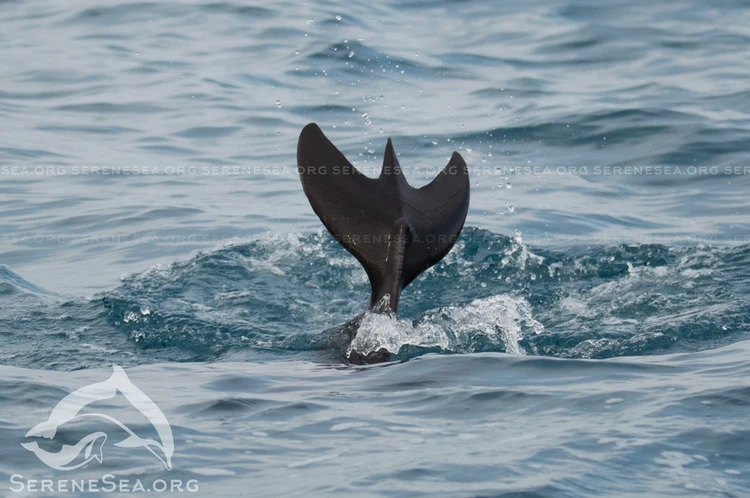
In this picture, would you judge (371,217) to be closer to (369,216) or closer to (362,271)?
(369,216)

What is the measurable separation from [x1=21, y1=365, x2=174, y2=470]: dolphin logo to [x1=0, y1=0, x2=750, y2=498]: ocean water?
0.06 metres

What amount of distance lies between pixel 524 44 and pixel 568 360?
1314cm

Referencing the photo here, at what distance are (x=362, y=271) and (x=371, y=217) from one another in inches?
113

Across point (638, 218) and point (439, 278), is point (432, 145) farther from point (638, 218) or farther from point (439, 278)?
point (439, 278)

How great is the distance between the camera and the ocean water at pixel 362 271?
486cm

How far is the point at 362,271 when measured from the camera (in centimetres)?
1002

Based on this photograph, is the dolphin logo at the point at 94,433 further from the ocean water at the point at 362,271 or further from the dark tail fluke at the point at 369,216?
the dark tail fluke at the point at 369,216

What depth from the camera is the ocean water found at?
4855 mm

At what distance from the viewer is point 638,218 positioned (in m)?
11.5

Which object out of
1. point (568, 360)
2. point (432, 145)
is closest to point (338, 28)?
point (432, 145)

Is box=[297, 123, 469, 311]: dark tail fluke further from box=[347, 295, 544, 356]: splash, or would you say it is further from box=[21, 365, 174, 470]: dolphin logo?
box=[21, 365, 174, 470]: dolphin logo

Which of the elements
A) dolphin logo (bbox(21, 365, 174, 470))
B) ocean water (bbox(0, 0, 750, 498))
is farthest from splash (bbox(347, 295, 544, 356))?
dolphin logo (bbox(21, 365, 174, 470))

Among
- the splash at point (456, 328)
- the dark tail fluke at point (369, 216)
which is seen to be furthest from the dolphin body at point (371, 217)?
the splash at point (456, 328)

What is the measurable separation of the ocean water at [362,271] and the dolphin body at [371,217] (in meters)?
0.45
